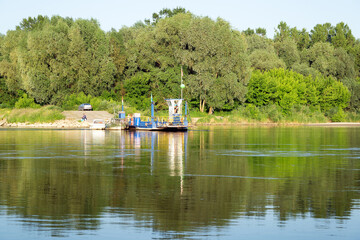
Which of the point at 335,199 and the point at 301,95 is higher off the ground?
the point at 301,95

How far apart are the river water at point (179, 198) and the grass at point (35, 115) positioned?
6541 centimetres

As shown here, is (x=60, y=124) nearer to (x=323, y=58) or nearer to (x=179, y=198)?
(x=323, y=58)

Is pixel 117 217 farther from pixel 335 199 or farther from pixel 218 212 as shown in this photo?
pixel 335 199

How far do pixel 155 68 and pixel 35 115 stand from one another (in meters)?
27.0

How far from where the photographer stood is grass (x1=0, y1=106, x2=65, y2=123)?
9870 centimetres

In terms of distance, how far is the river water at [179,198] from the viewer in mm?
15031

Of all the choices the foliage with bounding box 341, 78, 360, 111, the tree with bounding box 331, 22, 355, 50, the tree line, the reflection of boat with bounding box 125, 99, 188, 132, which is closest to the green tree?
the tree with bounding box 331, 22, 355, 50

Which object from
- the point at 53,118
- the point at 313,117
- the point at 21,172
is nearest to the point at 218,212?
the point at 21,172

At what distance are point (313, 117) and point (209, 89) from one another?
2953 centimetres

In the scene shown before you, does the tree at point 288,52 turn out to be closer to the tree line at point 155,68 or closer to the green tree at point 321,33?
the tree line at point 155,68

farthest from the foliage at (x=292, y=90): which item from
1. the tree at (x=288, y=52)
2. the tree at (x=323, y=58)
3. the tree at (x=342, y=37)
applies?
the tree at (x=342, y=37)

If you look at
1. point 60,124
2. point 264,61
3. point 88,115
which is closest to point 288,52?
point 264,61

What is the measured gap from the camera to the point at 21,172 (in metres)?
27.6

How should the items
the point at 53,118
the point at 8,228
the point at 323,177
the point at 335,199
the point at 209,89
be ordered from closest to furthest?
1. the point at 8,228
2. the point at 335,199
3. the point at 323,177
4. the point at 53,118
5. the point at 209,89
